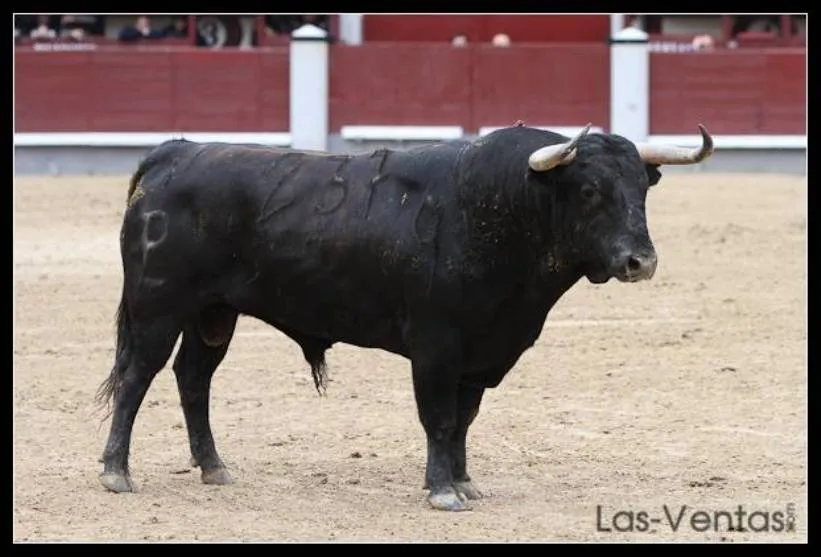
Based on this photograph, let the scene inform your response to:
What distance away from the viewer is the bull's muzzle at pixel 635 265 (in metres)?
5.04

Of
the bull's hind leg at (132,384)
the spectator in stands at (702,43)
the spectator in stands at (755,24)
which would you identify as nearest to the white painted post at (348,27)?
the spectator in stands at (702,43)

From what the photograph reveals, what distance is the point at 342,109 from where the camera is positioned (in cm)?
1892

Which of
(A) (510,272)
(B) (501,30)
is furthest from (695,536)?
(B) (501,30)

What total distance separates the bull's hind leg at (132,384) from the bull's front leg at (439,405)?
89 centimetres

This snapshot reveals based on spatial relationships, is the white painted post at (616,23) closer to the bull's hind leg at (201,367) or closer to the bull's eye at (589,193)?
the bull's hind leg at (201,367)

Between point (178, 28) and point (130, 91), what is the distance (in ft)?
7.97

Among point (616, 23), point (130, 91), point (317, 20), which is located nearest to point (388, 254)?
point (130, 91)

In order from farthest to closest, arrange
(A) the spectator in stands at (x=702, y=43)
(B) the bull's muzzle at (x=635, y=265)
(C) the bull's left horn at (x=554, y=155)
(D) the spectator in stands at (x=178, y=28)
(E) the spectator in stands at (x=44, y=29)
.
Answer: (D) the spectator in stands at (x=178, y=28), (A) the spectator in stands at (x=702, y=43), (E) the spectator in stands at (x=44, y=29), (C) the bull's left horn at (x=554, y=155), (B) the bull's muzzle at (x=635, y=265)

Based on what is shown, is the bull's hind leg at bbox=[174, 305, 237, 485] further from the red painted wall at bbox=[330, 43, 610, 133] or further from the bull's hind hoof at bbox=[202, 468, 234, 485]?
the red painted wall at bbox=[330, 43, 610, 133]

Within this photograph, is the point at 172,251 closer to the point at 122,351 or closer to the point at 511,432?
the point at 122,351

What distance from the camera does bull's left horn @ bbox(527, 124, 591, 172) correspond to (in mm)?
5145

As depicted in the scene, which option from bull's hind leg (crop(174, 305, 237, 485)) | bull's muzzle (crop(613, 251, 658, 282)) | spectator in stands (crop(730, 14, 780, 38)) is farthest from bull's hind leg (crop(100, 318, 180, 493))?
spectator in stands (crop(730, 14, 780, 38))

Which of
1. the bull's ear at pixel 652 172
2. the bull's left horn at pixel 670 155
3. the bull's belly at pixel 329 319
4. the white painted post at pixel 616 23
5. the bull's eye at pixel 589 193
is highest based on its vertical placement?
the bull's left horn at pixel 670 155

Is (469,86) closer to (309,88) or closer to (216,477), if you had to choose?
(309,88)
